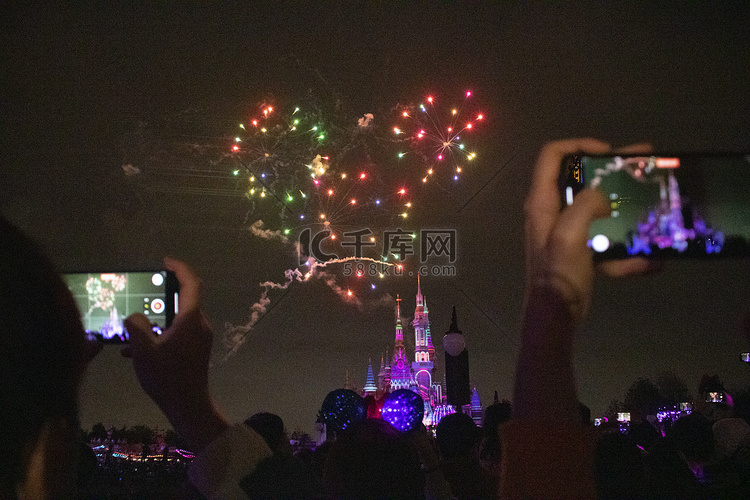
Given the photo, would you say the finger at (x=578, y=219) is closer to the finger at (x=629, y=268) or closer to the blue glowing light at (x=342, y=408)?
the finger at (x=629, y=268)

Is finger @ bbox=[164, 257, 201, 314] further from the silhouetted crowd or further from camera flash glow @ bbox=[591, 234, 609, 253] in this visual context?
camera flash glow @ bbox=[591, 234, 609, 253]

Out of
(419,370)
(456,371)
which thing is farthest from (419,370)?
(456,371)

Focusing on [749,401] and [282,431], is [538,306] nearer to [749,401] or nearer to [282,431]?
[282,431]

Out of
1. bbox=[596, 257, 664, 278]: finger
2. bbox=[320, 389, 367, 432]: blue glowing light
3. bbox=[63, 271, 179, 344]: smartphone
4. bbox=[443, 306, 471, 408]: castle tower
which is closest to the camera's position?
bbox=[596, 257, 664, 278]: finger

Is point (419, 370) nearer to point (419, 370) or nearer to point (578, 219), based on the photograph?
point (419, 370)

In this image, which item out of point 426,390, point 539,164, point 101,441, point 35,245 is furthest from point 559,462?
point 426,390

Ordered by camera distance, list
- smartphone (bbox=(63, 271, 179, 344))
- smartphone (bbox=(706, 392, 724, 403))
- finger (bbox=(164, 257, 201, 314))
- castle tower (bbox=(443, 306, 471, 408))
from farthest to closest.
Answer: castle tower (bbox=(443, 306, 471, 408)), smartphone (bbox=(706, 392, 724, 403)), smartphone (bbox=(63, 271, 179, 344)), finger (bbox=(164, 257, 201, 314))

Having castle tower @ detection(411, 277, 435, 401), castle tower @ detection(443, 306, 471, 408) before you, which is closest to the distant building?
castle tower @ detection(411, 277, 435, 401)
